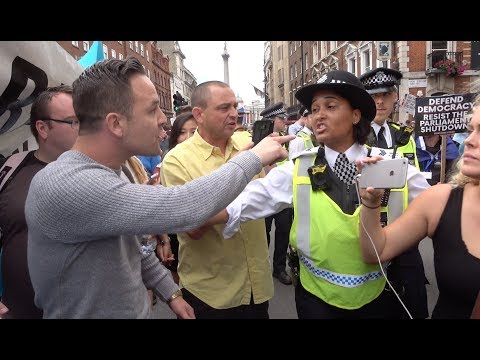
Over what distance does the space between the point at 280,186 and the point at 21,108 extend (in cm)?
164

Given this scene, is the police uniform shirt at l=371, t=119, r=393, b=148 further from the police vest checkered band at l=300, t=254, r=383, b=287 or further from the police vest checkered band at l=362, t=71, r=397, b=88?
the police vest checkered band at l=300, t=254, r=383, b=287

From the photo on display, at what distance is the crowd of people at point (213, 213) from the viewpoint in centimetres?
122

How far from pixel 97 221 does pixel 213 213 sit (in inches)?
14.1

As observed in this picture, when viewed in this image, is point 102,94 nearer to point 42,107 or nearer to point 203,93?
point 42,107

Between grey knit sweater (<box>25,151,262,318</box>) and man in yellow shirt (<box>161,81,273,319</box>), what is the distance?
95 cm

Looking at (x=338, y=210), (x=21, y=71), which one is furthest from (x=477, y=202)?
(x=21, y=71)

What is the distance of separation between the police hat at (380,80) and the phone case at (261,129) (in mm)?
1997

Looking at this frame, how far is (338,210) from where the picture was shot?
182 cm

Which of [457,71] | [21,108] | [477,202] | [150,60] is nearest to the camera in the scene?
[477,202]

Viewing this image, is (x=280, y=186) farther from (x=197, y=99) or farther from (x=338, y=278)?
(x=197, y=99)

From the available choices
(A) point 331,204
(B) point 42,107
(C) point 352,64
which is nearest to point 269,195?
(A) point 331,204

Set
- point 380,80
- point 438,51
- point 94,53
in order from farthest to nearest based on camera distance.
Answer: point 438,51
point 94,53
point 380,80

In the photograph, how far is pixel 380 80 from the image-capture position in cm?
390

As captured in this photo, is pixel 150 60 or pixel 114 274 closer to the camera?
pixel 114 274
